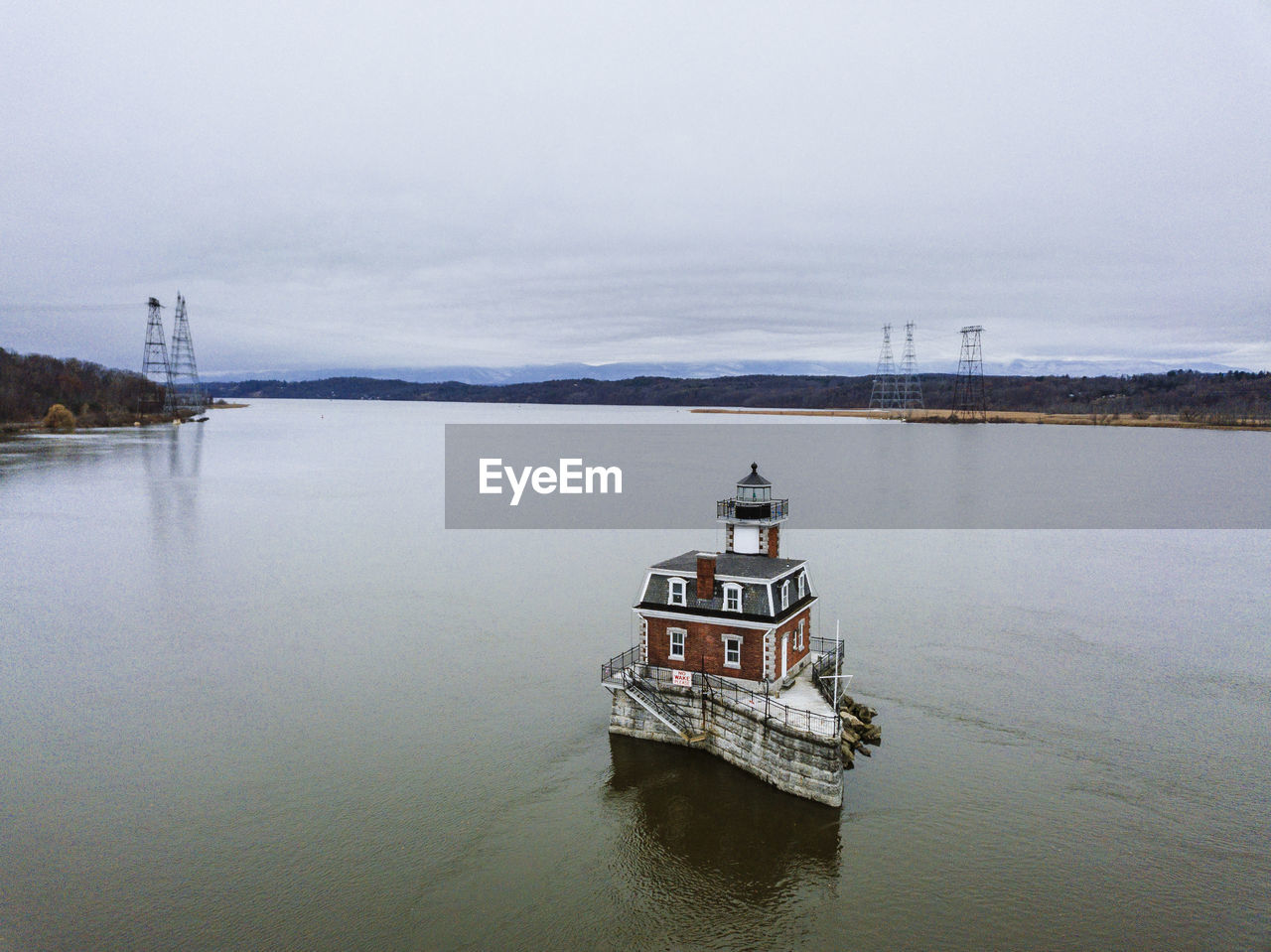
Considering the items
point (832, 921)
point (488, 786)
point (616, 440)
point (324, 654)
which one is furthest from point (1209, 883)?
point (616, 440)

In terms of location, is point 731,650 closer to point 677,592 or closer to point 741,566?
point 677,592

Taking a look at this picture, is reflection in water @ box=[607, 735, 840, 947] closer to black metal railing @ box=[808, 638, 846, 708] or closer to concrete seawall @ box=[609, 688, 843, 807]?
concrete seawall @ box=[609, 688, 843, 807]

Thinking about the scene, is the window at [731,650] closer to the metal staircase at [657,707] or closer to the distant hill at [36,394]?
the metal staircase at [657,707]

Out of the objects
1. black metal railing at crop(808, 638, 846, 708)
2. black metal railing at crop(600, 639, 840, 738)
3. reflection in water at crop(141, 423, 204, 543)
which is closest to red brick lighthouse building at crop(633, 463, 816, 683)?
black metal railing at crop(600, 639, 840, 738)

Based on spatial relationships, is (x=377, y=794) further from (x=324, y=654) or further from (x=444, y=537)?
(x=444, y=537)

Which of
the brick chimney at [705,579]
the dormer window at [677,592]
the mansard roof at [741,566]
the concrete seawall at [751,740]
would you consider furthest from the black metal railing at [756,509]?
the concrete seawall at [751,740]

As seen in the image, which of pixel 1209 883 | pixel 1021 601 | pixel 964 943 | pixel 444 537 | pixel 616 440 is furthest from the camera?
pixel 616 440
